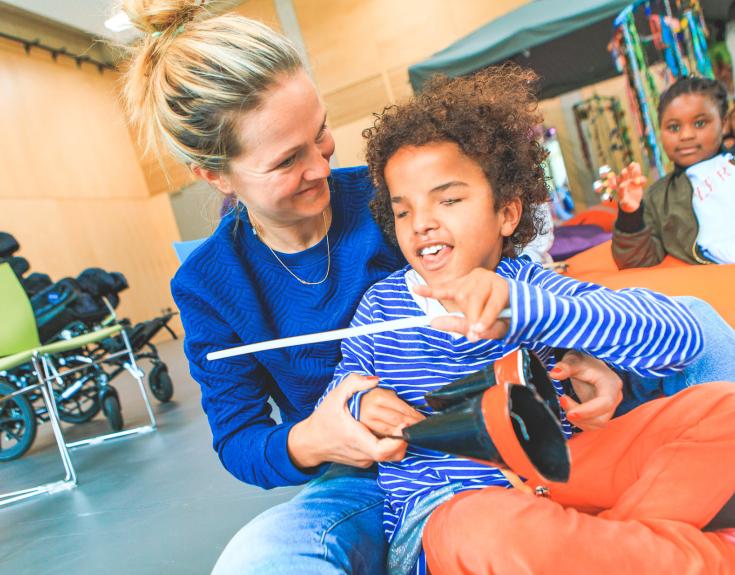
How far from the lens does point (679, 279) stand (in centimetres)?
183

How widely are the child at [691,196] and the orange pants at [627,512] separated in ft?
4.51

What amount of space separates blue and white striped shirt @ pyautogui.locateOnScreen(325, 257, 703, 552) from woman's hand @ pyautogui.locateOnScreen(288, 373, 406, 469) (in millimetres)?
28

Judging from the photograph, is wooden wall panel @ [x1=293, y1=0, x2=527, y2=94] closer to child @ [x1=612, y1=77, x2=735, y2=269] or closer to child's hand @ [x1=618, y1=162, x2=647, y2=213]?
child @ [x1=612, y1=77, x2=735, y2=269]

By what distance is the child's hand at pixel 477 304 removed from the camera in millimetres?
676

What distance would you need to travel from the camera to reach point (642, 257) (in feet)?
7.16

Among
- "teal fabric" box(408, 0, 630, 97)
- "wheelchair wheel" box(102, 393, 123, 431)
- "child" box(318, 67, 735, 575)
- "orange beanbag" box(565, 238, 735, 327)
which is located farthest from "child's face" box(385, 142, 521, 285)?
"wheelchair wheel" box(102, 393, 123, 431)

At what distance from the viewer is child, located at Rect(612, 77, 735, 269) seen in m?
2.08

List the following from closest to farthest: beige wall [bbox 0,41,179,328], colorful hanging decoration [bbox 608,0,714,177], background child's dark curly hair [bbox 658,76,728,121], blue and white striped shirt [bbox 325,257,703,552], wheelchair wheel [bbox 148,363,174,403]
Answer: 1. blue and white striped shirt [bbox 325,257,703,552]
2. background child's dark curly hair [bbox 658,76,728,121]
3. colorful hanging decoration [bbox 608,0,714,177]
4. wheelchair wheel [bbox 148,363,174,403]
5. beige wall [bbox 0,41,179,328]

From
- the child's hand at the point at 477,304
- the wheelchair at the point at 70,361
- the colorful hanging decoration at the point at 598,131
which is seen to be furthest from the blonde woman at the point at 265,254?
the colorful hanging decoration at the point at 598,131

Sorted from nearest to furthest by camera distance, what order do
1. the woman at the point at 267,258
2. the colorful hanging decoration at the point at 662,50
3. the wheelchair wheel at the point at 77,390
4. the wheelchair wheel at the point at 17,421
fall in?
the woman at the point at 267,258 < the colorful hanging decoration at the point at 662,50 < the wheelchair wheel at the point at 17,421 < the wheelchair wheel at the point at 77,390

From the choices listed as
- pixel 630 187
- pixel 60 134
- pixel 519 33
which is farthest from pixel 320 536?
pixel 60 134

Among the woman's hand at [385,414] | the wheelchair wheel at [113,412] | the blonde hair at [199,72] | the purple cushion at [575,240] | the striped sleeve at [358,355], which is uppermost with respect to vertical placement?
the blonde hair at [199,72]

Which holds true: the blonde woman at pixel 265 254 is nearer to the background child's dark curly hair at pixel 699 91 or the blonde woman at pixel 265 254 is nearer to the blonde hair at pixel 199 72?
the blonde hair at pixel 199 72

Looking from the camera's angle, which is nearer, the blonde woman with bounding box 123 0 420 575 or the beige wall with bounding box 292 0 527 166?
the blonde woman with bounding box 123 0 420 575
